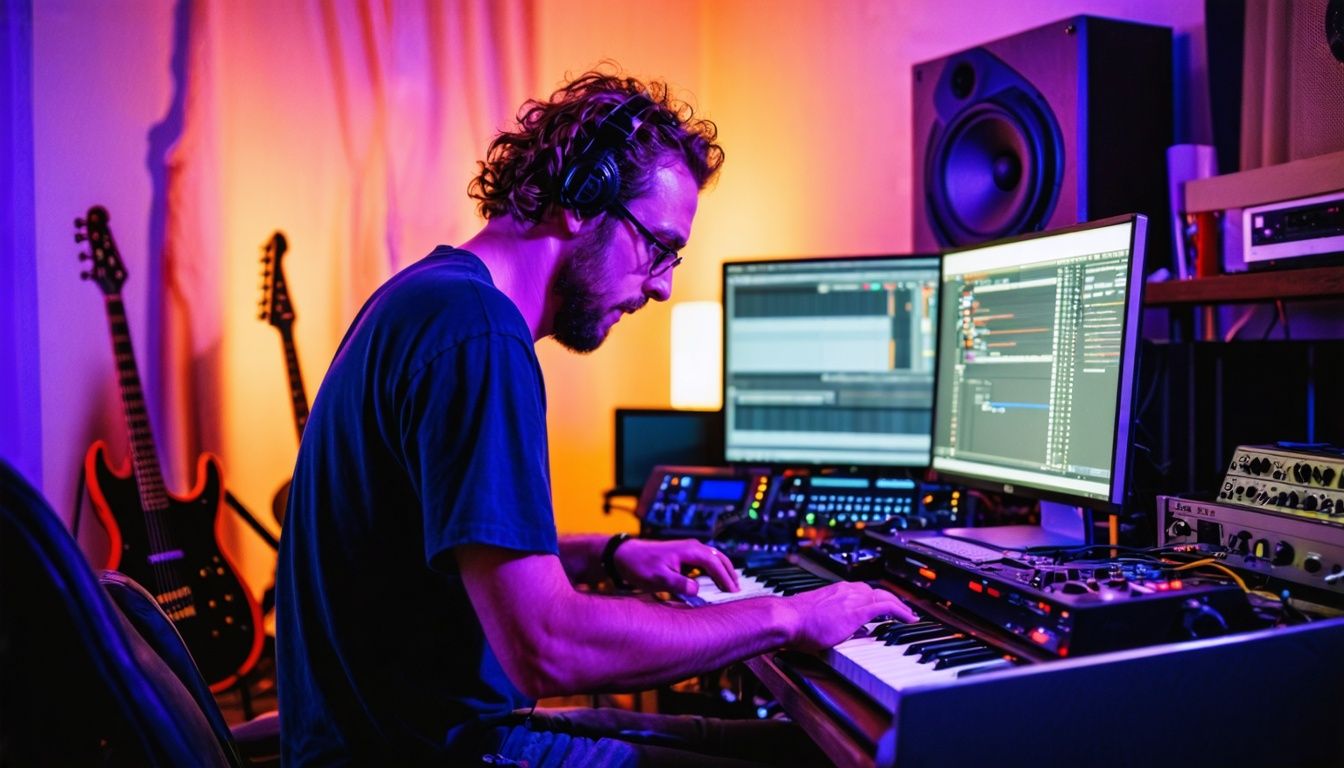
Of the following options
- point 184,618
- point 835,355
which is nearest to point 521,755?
point 835,355

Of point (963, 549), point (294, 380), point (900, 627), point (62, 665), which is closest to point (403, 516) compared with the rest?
point (62, 665)

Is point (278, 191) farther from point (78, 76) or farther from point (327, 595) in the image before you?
point (327, 595)

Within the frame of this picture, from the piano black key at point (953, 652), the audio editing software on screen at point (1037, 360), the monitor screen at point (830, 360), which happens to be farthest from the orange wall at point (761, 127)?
the piano black key at point (953, 652)

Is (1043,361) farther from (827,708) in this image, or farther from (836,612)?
(827,708)

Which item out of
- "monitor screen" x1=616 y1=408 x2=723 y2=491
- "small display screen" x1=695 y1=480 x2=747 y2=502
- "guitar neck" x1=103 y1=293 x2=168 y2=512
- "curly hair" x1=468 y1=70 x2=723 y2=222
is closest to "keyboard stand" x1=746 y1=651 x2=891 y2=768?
"curly hair" x1=468 y1=70 x2=723 y2=222

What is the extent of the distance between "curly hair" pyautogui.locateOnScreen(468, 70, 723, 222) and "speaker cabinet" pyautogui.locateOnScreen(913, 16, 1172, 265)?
0.84 m

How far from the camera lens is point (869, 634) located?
122cm

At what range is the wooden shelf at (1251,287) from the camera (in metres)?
1.44

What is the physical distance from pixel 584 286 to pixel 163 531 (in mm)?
1991

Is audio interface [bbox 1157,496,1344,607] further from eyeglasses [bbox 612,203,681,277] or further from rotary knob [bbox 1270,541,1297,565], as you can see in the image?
eyeglasses [bbox 612,203,681,277]

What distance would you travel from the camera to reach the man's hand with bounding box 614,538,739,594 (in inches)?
61.2

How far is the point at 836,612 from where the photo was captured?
1.18 m

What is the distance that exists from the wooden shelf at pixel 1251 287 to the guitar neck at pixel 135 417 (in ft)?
8.50

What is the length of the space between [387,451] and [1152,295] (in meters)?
1.34
